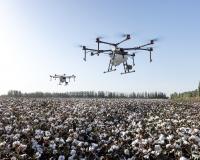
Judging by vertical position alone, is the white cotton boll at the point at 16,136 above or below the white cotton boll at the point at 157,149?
above

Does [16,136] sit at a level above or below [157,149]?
above

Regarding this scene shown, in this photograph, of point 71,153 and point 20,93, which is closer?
point 71,153

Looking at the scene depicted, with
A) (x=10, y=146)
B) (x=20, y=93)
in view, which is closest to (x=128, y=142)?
(x=10, y=146)

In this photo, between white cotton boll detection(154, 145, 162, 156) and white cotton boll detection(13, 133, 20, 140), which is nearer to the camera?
white cotton boll detection(154, 145, 162, 156)

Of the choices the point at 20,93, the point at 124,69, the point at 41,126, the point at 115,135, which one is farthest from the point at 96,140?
the point at 20,93

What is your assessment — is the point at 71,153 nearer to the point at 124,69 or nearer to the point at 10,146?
the point at 10,146

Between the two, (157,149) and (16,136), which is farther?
(16,136)

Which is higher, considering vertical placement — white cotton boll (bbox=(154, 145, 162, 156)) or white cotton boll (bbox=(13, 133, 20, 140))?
white cotton boll (bbox=(13, 133, 20, 140))

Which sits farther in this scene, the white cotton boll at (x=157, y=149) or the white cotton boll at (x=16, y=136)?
the white cotton boll at (x=16, y=136)

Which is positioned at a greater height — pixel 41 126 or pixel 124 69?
pixel 124 69

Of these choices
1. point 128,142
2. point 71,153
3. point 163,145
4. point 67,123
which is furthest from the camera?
point 67,123

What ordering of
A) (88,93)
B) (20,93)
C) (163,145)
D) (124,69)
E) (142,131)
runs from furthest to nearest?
(88,93) < (20,93) < (124,69) < (142,131) < (163,145)
